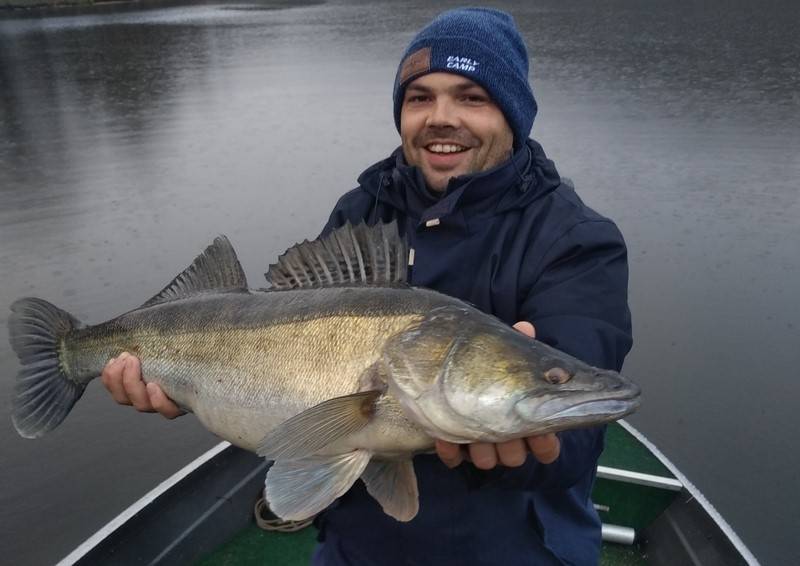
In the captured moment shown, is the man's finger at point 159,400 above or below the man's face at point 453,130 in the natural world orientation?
below

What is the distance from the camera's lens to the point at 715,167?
10695 mm

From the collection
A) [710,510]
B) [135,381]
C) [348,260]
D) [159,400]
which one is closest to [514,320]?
[348,260]

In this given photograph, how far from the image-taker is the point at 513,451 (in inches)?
76.0

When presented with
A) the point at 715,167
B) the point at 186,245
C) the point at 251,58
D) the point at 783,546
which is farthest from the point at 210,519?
the point at 251,58

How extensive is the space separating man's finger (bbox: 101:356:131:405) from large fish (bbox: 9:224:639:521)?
0.07m

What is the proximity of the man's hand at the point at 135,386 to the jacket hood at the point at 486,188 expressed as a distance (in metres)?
1.25

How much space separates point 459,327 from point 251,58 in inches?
975

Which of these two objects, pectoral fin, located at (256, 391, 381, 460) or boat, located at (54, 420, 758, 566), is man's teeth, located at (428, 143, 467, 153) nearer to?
pectoral fin, located at (256, 391, 381, 460)

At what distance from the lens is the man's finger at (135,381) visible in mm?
2771

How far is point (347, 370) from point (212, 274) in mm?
1025

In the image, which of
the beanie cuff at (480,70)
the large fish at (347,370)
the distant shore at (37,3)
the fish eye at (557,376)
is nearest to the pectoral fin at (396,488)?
the large fish at (347,370)

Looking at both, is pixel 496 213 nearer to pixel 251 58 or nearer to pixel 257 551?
pixel 257 551

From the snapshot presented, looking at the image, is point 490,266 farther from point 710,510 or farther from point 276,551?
point 276,551

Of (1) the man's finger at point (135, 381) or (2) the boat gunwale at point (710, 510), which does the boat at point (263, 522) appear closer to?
(2) the boat gunwale at point (710, 510)
